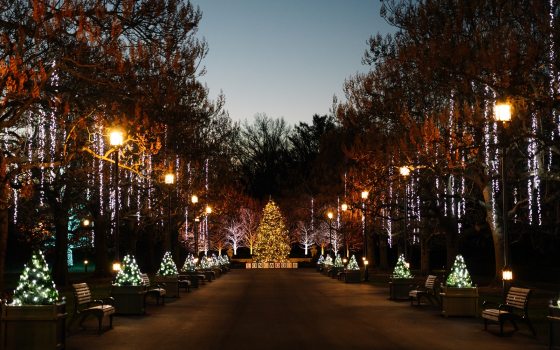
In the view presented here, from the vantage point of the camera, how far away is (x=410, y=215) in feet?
186

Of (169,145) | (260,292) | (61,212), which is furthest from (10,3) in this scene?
(169,145)

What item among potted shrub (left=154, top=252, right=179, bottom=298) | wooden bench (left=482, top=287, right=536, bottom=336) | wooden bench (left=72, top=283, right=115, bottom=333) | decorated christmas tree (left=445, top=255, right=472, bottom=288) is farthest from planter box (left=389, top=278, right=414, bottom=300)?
wooden bench (left=72, top=283, right=115, bottom=333)

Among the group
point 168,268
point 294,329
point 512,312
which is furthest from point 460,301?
point 168,268

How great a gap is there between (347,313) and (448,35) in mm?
10035

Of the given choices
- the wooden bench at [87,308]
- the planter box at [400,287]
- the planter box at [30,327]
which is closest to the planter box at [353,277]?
the planter box at [400,287]

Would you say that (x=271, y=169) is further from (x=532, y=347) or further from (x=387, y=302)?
(x=532, y=347)

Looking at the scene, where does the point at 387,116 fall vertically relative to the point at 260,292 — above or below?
above

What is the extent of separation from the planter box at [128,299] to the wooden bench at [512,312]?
10092 mm

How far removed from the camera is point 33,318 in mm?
16906

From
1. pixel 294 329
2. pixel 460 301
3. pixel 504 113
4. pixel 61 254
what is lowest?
pixel 294 329

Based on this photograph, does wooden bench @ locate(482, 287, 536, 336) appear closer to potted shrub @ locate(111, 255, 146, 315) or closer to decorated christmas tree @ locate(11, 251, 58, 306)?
decorated christmas tree @ locate(11, 251, 58, 306)

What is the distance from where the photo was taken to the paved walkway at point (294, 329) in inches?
719

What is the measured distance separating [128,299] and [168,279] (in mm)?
11116

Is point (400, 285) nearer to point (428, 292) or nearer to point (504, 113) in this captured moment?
point (428, 292)
